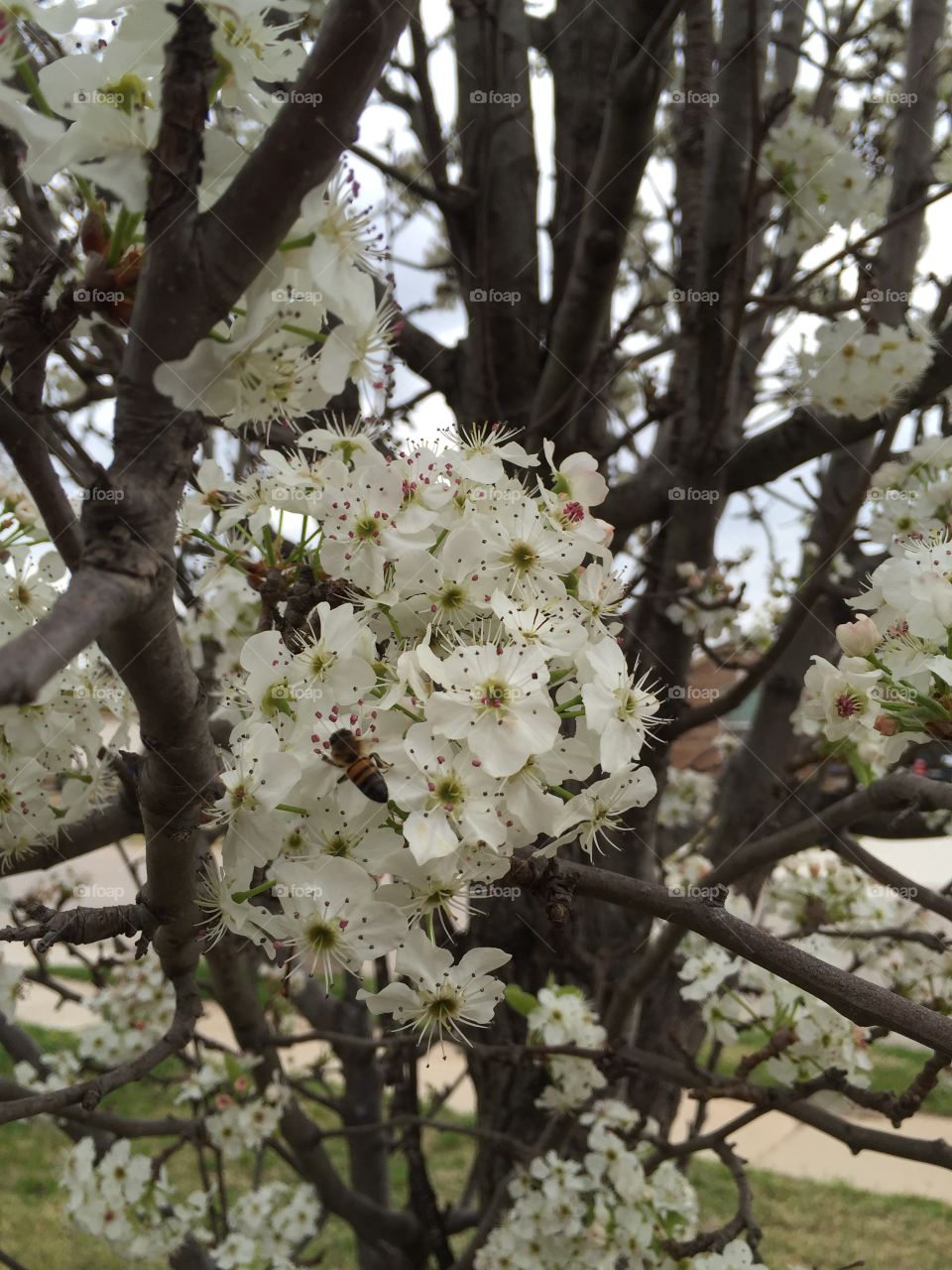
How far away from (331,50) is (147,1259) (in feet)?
9.84

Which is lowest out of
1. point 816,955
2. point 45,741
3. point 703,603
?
point 45,741

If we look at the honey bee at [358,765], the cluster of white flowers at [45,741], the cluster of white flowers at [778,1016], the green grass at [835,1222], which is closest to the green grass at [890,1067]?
the green grass at [835,1222]

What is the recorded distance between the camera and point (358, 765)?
41.3 inches

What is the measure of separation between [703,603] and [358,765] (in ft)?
7.08

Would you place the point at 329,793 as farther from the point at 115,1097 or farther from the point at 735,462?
the point at 115,1097

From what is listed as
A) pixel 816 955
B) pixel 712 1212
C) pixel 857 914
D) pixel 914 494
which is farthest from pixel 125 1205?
pixel 712 1212

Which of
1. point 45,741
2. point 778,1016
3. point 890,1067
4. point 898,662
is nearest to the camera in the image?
point 898,662

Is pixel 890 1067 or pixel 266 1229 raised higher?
pixel 890 1067

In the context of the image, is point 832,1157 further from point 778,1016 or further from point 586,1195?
point 778,1016

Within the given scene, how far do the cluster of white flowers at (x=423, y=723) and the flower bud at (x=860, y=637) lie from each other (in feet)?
1.20

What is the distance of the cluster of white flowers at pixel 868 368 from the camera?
2.84 meters

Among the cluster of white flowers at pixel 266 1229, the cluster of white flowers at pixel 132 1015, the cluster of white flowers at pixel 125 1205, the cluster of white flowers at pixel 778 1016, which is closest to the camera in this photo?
the cluster of white flowers at pixel 778 1016

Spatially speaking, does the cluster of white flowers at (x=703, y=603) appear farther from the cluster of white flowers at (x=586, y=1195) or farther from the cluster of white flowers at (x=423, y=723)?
the cluster of white flowers at (x=423, y=723)

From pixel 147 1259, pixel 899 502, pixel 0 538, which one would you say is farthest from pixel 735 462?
pixel 147 1259
